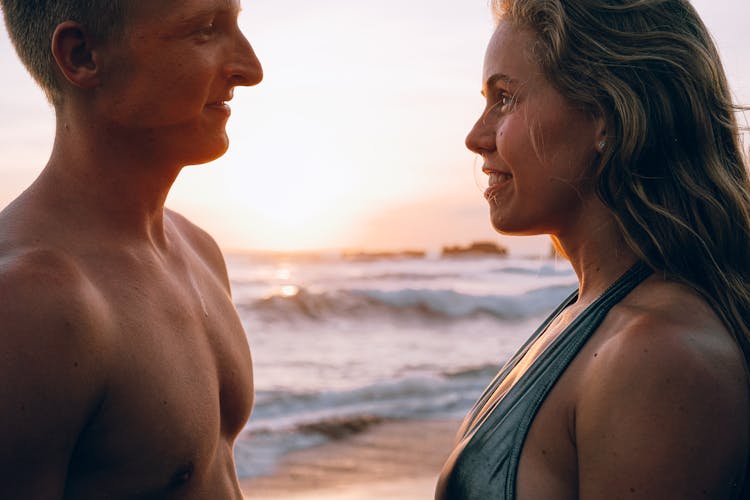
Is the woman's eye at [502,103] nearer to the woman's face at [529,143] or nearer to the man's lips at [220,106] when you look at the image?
the woman's face at [529,143]

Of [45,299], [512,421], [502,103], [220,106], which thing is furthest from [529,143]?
[45,299]

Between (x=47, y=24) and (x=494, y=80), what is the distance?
125 centimetres

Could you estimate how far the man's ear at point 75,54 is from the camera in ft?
7.24

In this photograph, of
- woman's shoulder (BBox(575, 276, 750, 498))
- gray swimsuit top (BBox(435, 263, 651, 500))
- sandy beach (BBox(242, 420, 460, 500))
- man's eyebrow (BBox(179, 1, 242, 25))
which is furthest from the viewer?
sandy beach (BBox(242, 420, 460, 500))

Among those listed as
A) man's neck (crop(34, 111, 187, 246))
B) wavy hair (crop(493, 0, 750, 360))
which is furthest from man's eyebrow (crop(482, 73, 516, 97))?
man's neck (crop(34, 111, 187, 246))

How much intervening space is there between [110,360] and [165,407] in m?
0.22

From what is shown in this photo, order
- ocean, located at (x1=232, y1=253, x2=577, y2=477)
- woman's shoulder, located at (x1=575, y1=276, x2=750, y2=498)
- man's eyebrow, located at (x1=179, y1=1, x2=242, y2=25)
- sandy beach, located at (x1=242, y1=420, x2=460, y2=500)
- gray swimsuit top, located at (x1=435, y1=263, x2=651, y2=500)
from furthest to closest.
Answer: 1. ocean, located at (x1=232, y1=253, x2=577, y2=477)
2. sandy beach, located at (x1=242, y1=420, x2=460, y2=500)
3. man's eyebrow, located at (x1=179, y1=1, x2=242, y2=25)
4. gray swimsuit top, located at (x1=435, y1=263, x2=651, y2=500)
5. woman's shoulder, located at (x1=575, y1=276, x2=750, y2=498)

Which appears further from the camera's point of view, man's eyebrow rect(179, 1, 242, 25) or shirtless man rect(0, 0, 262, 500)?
man's eyebrow rect(179, 1, 242, 25)

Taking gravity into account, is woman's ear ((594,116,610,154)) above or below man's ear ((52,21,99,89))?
below

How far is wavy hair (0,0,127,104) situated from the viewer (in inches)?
87.0

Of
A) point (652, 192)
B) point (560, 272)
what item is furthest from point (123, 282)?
point (560, 272)

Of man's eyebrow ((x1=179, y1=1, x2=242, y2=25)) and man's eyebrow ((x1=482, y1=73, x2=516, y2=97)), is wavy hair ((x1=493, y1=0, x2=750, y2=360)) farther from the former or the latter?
man's eyebrow ((x1=179, y1=1, x2=242, y2=25))

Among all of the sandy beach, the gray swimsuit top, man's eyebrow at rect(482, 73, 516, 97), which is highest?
man's eyebrow at rect(482, 73, 516, 97)

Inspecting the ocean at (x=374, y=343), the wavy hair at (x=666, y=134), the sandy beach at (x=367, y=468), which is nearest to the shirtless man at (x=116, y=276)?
the wavy hair at (x=666, y=134)
